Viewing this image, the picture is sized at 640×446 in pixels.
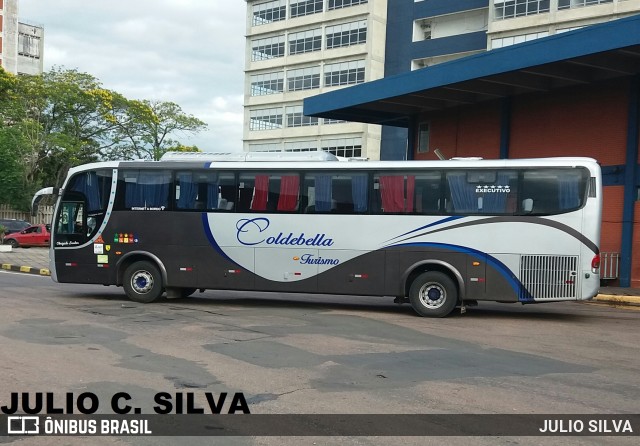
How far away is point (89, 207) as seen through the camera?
16656 mm

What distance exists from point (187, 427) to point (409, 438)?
1.96 m

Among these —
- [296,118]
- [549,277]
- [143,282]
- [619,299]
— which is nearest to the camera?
[549,277]

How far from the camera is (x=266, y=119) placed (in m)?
66.8

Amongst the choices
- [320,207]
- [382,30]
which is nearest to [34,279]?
[320,207]

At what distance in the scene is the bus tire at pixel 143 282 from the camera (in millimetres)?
16203

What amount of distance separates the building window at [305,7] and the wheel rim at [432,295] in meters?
51.4

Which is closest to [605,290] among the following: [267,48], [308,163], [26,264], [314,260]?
[314,260]

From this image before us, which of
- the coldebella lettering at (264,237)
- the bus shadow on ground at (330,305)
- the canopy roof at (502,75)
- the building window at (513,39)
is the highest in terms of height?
the building window at (513,39)

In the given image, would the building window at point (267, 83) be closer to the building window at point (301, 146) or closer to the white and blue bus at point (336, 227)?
the building window at point (301, 146)

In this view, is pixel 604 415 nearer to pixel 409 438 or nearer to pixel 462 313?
pixel 409 438

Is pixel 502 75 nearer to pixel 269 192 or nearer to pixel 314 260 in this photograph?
pixel 269 192

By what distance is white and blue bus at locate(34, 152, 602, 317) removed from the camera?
1419 cm

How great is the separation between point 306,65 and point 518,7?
22248 mm

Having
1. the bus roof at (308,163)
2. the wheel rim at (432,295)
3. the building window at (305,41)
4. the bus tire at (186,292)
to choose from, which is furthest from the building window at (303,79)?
the wheel rim at (432,295)
